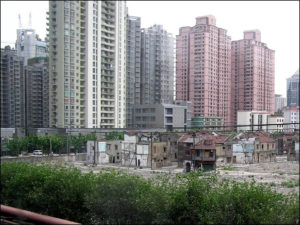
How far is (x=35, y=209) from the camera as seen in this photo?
326cm

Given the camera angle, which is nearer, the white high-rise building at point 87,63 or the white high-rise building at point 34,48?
the white high-rise building at point 34,48

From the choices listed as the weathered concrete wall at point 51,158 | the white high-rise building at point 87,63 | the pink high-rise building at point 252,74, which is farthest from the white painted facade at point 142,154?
the white high-rise building at point 87,63

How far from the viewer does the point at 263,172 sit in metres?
3.45

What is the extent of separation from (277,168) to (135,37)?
468 inches

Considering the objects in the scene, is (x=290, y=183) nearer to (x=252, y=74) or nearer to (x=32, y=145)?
(x=32, y=145)

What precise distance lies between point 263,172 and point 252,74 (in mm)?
4180

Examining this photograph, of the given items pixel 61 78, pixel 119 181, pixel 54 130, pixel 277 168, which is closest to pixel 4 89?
pixel 54 130

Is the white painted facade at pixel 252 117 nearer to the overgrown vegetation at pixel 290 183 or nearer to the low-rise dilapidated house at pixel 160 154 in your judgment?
the low-rise dilapidated house at pixel 160 154

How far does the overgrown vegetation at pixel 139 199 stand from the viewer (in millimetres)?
2615

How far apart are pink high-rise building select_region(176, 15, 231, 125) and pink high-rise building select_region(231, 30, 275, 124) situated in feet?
0.61

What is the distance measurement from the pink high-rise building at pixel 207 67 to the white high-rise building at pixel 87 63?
142 inches

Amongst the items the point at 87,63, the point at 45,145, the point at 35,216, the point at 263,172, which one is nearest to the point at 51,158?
the point at 45,145

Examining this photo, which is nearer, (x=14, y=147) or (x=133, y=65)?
(x=14, y=147)

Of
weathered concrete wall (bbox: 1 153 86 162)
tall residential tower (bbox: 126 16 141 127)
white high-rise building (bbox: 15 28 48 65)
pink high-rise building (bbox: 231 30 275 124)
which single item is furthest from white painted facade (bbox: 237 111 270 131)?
tall residential tower (bbox: 126 16 141 127)
